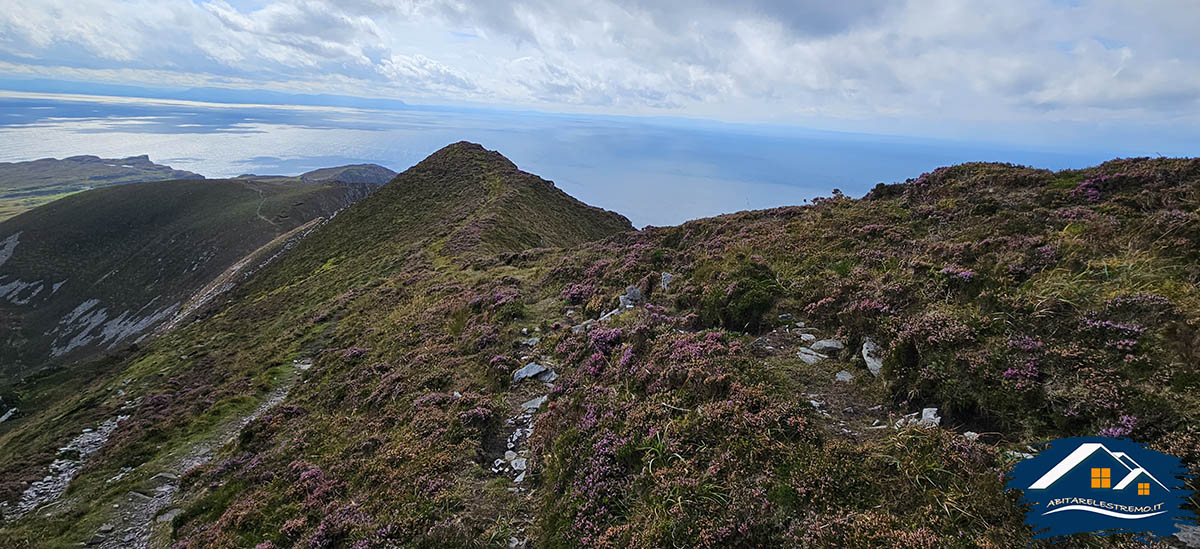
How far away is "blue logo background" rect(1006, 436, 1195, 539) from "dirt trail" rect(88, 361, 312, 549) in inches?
725

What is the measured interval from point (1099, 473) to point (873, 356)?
3965mm

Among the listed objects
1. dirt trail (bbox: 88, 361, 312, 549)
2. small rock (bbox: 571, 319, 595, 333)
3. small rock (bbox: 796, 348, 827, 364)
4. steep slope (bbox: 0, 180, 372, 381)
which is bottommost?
steep slope (bbox: 0, 180, 372, 381)

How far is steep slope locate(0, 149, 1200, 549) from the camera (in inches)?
241

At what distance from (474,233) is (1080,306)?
3916cm

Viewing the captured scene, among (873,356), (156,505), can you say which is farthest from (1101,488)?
(156,505)

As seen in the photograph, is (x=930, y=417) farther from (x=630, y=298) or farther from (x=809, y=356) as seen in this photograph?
(x=630, y=298)

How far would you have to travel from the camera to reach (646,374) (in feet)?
33.4

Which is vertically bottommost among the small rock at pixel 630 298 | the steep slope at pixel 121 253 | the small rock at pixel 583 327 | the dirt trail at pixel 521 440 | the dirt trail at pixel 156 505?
the steep slope at pixel 121 253

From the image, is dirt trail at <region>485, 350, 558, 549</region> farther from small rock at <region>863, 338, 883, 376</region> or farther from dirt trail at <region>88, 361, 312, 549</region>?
dirt trail at <region>88, 361, 312, 549</region>

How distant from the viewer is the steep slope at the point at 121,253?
75.8 meters

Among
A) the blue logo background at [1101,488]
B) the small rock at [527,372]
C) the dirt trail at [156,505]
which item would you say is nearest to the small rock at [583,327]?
the small rock at [527,372]

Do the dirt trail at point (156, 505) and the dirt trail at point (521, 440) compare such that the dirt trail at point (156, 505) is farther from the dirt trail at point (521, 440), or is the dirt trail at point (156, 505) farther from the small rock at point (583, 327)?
the small rock at point (583, 327)

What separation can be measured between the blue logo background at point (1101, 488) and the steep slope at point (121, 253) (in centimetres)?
9149

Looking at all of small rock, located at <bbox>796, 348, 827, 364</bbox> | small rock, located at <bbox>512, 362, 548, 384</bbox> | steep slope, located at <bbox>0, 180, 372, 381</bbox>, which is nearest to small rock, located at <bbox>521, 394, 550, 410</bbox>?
small rock, located at <bbox>512, 362, 548, 384</bbox>
